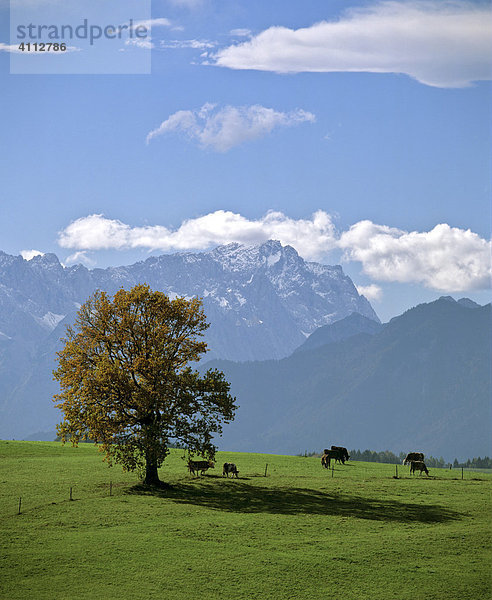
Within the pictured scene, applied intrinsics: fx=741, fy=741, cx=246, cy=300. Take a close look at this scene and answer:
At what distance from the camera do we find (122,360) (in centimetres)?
6881

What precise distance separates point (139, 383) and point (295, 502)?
18.0 m

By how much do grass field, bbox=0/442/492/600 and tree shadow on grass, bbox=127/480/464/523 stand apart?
0.53 feet

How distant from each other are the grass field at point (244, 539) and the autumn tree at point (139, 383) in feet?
15.3

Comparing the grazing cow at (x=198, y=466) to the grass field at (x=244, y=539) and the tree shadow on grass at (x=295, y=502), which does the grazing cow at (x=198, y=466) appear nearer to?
the grass field at (x=244, y=539)

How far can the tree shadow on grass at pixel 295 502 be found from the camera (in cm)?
5862

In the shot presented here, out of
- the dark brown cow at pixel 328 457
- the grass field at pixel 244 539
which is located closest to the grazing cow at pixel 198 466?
the grass field at pixel 244 539

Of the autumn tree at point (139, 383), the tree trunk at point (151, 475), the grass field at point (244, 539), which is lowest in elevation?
the grass field at point (244, 539)

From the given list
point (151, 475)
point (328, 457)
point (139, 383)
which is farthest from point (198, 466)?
point (328, 457)

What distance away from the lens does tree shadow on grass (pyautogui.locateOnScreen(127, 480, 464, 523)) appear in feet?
192

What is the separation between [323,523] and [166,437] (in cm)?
1724

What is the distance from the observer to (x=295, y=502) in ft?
205

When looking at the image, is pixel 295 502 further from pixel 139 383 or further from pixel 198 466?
pixel 139 383

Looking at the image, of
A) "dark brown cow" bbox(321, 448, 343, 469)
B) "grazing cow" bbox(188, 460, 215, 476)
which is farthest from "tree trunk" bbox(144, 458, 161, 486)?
"dark brown cow" bbox(321, 448, 343, 469)

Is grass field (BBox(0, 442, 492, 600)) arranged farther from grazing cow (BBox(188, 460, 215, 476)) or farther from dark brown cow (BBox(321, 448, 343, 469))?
dark brown cow (BBox(321, 448, 343, 469))
